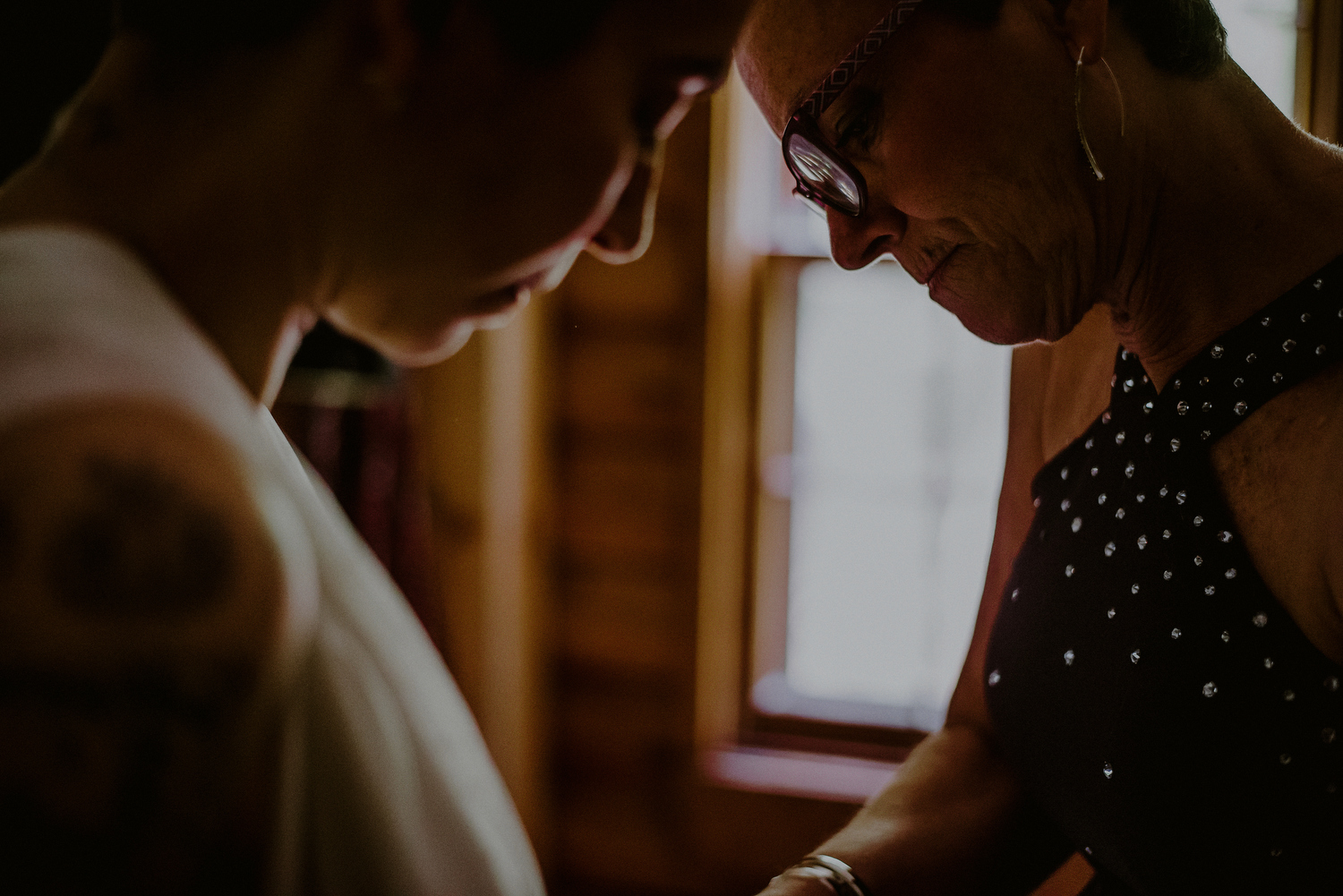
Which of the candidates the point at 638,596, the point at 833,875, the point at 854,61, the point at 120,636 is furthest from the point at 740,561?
the point at 120,636

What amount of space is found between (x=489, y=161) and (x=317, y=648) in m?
→ 0.28

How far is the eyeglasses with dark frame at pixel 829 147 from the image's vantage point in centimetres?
93

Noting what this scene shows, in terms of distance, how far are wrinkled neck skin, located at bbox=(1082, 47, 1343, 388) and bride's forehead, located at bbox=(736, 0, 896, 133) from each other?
22cm

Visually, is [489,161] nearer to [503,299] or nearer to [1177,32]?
[503,299]

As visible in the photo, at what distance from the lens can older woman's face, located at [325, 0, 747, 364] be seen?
56 cm

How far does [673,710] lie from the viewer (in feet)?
9.41

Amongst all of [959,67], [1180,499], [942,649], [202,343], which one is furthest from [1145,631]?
[942,649]

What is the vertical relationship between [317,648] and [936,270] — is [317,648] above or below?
below

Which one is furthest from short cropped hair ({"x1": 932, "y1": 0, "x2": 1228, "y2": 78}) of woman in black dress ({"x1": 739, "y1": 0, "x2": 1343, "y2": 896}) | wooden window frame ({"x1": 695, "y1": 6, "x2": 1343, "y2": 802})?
wooden window frame ({"x1": 695, "y1": 6, "x2": 1343, "y2": 802})

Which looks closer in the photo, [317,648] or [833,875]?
[317,648]

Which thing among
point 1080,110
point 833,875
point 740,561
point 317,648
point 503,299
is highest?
point 1080,110

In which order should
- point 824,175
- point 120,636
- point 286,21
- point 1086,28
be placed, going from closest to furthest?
1. point 120,636
2. point 286,21
3. point 1086,28
4. point 824,175

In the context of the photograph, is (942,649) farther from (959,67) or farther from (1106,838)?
(959,67)

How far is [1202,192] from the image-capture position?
0.94m
